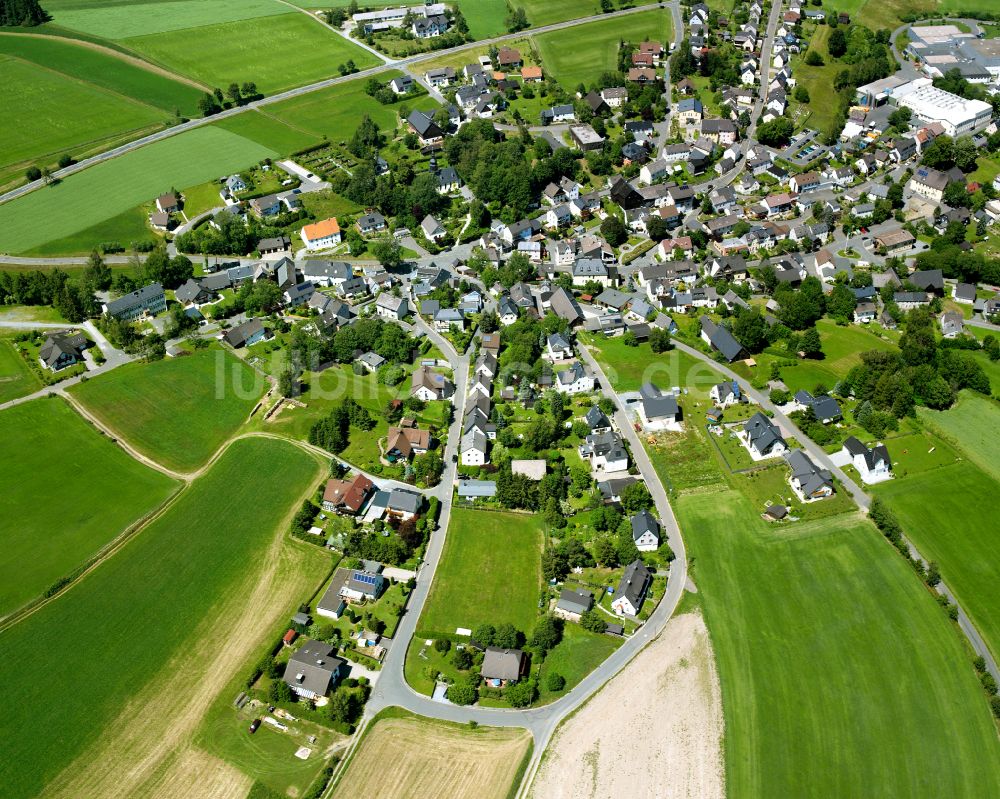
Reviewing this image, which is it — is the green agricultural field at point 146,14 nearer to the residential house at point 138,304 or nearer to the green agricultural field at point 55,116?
the green agricultural field at point 55,116

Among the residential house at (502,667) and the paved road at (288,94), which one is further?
the paved road at (288,94)

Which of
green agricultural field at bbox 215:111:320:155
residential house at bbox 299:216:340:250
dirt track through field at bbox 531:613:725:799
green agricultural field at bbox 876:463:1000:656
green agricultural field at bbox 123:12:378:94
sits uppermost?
green agricultural field at bbox 123:12:378:94

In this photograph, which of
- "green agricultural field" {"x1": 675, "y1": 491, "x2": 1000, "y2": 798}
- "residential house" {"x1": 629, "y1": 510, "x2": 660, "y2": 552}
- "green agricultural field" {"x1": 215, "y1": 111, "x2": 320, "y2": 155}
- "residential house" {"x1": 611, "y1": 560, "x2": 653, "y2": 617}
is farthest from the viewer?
"green agricultural field" {"x1": 215, "y1": 111, "x2": 320, "y2": 155}

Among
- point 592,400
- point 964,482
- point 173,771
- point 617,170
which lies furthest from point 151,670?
point 617,170

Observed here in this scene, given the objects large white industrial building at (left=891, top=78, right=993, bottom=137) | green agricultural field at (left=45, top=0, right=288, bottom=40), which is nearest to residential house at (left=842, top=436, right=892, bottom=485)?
large white industrial building at (left=891, top=78, right=993, bottom=137)

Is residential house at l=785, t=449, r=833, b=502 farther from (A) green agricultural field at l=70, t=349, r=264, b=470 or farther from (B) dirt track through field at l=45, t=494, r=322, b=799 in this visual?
(A) green agricultural field at l=70, t=349, r=264, b=470

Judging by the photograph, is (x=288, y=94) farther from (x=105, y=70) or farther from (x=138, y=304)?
(x=138, y=304)

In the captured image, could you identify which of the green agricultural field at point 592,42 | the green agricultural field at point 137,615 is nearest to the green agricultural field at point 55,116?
the green agricultural field at point 592,42
